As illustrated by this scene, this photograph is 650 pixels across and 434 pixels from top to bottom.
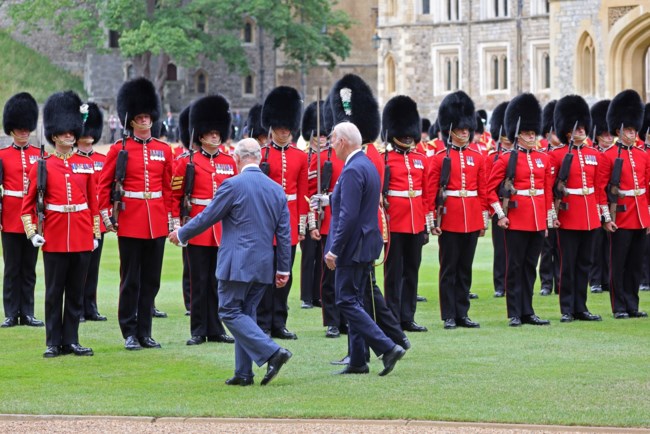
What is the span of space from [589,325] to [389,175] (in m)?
2.05

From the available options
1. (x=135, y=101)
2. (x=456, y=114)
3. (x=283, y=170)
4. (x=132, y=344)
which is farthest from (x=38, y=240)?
(x=456, y=114)

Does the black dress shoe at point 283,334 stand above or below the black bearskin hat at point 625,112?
below

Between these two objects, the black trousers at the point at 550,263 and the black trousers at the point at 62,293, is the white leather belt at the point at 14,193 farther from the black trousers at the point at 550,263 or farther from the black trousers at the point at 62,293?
the black trousers at the point at 550,263

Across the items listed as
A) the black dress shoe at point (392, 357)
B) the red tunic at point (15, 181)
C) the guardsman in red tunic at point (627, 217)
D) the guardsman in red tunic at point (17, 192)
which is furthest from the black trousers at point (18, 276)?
the guardsman in red tunic at point (627, 217)

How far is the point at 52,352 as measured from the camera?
1173 cm

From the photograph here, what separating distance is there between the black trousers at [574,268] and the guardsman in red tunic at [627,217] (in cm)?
25

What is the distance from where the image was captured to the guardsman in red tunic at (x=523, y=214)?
43.5 ft

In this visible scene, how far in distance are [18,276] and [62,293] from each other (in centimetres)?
243

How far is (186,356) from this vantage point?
38.3 feet

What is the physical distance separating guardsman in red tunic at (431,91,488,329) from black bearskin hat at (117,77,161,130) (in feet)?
7.79

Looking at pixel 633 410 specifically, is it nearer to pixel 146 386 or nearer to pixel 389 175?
pixel 146 386

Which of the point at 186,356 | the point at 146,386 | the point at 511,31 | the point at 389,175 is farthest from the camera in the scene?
the point at 511,31

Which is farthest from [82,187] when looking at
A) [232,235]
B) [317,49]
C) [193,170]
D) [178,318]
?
[317,49]

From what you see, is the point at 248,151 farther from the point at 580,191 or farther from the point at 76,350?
the point at 580,191
